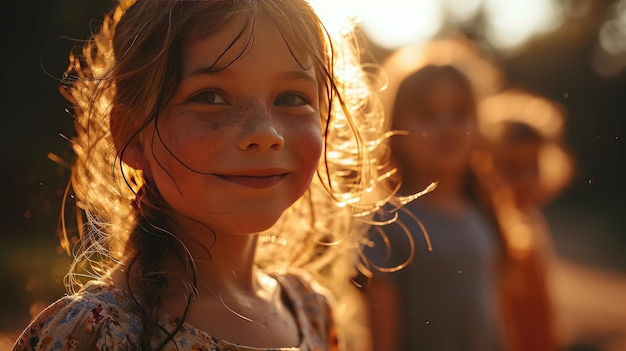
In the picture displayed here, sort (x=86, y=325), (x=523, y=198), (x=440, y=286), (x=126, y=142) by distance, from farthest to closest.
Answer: (x=523, y=198)
(x=440, y=286)
(x=126, y=142)
(x=86, y=325)

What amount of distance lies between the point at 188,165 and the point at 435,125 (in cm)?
114

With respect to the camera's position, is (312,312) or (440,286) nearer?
(312,312)

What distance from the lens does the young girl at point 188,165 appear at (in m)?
1.19

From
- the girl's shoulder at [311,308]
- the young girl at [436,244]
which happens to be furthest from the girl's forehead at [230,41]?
the young girl at [436,244]

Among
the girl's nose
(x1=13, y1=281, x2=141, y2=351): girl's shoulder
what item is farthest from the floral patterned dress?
the girl's nose

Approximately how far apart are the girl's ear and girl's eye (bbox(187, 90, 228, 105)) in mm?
116

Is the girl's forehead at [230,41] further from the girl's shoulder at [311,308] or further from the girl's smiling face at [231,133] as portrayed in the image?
the girl's shoulder at [311,308]

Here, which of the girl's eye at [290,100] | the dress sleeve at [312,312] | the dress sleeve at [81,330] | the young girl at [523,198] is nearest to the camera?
the dress sleeve at [81,330]

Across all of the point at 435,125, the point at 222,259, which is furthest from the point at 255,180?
the point at 435,125

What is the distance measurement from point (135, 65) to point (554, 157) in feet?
8.05

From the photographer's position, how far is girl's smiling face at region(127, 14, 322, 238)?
3.89 ft

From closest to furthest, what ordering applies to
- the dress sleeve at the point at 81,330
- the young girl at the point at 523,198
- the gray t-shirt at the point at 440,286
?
the dress sleeve at the point at 81,330
the gray t-shirt at the point at 440,286
the young girl at the point at 523,198

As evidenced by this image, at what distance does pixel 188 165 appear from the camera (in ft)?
3.90

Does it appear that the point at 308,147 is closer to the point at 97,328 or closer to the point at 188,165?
the point at 188,165
